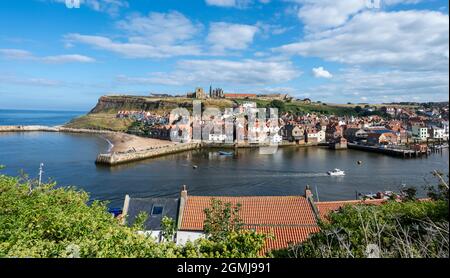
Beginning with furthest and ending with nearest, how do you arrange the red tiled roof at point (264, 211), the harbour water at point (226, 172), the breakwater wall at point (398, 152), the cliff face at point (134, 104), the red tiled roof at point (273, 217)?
1. the cliff face at point (134, 104)
2. the breakwater wall at point (398, 152)
3. the harbour water at point (226, 172)
4. the red tiled roof at point (264, 211)
5. the red tiled roof at point (273, 217)

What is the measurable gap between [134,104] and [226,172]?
87911 millimetres

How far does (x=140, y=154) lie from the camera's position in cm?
4206

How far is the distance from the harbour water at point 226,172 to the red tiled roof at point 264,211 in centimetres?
974

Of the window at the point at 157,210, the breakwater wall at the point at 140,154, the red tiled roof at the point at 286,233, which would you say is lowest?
the breakwater wall at the point at 140,154

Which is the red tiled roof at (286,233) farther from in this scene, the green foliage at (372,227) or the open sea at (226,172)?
the open sea at (226,172)

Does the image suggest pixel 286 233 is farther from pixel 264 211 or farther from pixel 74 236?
pixel 74 236

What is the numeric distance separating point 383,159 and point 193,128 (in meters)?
28.8

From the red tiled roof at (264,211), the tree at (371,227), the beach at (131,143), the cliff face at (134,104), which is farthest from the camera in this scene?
the cliff face at (134,104)

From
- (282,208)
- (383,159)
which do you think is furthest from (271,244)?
(383,159)

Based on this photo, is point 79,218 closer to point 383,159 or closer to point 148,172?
point 148,172

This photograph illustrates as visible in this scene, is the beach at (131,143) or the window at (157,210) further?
the beach at (131,143)

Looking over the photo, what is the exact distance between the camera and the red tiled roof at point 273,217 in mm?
11312

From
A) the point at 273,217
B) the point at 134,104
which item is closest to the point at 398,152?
the point at 273,217


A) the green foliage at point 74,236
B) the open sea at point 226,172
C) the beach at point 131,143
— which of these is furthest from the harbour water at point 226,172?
the green foliage at point 74,236
